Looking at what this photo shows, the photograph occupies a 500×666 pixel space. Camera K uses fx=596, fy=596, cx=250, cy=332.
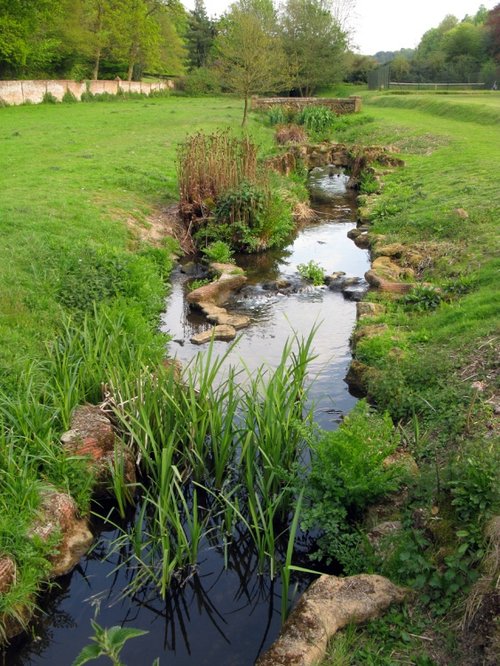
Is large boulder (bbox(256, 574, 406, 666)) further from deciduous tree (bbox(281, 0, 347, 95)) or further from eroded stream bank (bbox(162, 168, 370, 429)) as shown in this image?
deciduous tree (bbox(281, 0, 347, 95))

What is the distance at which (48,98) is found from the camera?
3709cm

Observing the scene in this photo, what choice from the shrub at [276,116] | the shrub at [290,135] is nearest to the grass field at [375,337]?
the shrub at [290,135]

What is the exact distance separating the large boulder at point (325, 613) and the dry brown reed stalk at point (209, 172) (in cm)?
988

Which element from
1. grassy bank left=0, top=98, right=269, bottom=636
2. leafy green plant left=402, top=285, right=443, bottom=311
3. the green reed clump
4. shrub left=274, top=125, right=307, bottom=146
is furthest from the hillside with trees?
the green reed clump

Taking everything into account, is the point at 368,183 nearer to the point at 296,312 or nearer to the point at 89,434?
the point at 296,312

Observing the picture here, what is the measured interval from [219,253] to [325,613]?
343 inches

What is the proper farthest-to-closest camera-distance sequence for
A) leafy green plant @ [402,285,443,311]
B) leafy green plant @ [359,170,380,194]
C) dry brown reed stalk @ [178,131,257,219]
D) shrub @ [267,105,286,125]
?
shrub @ [267,105,286,125] → leafy green plant @ [359,170,380,194] → dry brown reed stalk @ [178,131,257,219] → leafy green plant @ [402,285,443,311]

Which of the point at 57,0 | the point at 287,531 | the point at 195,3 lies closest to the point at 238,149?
the point at 287,531

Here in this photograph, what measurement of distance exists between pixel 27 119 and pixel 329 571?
92.1ft

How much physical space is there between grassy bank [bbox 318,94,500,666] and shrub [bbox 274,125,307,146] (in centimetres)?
1169

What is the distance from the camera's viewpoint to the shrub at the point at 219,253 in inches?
456

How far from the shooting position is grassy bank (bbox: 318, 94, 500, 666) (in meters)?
3.48

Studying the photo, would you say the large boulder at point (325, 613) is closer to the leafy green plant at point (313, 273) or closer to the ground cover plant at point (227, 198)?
the leafy green plant at point (313, 273)

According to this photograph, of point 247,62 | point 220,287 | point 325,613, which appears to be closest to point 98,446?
point 325,613
